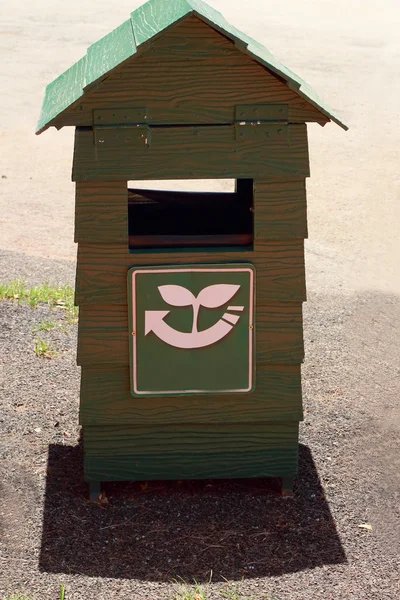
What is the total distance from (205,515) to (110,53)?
6.66ft

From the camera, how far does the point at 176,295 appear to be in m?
3.91

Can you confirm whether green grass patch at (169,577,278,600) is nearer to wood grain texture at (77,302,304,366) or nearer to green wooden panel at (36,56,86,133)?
wood grain texture at (77,302,304,366)

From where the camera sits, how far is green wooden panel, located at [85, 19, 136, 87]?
12.1 ft

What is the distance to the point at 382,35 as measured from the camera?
1666 centimetres

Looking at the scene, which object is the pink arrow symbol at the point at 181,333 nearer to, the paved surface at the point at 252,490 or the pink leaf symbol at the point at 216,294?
the pink leaf symbol at the point at 216,294

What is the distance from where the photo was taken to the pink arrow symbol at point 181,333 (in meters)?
3.93

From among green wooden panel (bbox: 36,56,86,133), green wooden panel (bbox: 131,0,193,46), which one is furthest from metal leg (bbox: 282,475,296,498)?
green wooden panel (bbox: 131,0,193,46)

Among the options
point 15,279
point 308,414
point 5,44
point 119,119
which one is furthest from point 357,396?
point 5,44

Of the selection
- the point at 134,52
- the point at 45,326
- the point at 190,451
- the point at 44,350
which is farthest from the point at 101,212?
the point at 45,326

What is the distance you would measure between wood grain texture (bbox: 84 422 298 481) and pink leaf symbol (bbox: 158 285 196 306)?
1.94 ft

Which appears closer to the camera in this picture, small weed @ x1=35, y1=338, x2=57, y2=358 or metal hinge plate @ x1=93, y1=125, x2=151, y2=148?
metal hinge plate @ x1=93, y1=125, x2=151, y2=148

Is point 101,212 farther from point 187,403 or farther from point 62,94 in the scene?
point 187,403

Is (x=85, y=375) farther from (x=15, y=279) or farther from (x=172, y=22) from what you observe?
(x=15, y=279)

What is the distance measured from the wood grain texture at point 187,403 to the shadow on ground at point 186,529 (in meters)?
0.41
